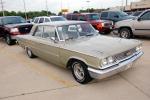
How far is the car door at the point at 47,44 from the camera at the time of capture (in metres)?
5.72

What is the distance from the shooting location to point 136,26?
34.5 feet

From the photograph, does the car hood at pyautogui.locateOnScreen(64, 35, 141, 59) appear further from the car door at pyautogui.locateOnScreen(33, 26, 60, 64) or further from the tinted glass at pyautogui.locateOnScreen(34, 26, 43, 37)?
the tinted glass at pyautogui.locateOnScreen(34, 26, 43, 37)

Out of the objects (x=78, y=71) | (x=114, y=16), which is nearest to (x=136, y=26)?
(x=114, y=16)

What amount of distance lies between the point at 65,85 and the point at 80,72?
528 millimetres

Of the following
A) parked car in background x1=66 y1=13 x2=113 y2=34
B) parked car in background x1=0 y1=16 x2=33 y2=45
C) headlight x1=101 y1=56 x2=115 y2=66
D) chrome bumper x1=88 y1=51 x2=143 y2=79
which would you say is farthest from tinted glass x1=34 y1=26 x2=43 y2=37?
parked car in background x1=66 y1=13 x2=113 y2=34

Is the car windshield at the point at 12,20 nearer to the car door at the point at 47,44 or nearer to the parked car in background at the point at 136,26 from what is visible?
the car door at the point at 47,44

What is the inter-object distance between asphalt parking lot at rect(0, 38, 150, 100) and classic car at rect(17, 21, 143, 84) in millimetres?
375

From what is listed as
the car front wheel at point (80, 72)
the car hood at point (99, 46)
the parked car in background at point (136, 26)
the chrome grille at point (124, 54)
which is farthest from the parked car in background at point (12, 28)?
the chrome grille at point (124, 54)

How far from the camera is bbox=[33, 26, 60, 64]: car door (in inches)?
225

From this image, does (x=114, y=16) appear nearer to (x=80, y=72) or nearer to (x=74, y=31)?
(x=74, y=31)

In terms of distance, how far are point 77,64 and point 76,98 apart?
3.31ft

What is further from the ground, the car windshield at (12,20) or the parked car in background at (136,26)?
the car windshield at (12,20)

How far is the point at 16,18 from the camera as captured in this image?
12961mm

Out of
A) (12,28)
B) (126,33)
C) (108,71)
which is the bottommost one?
(108,71)
